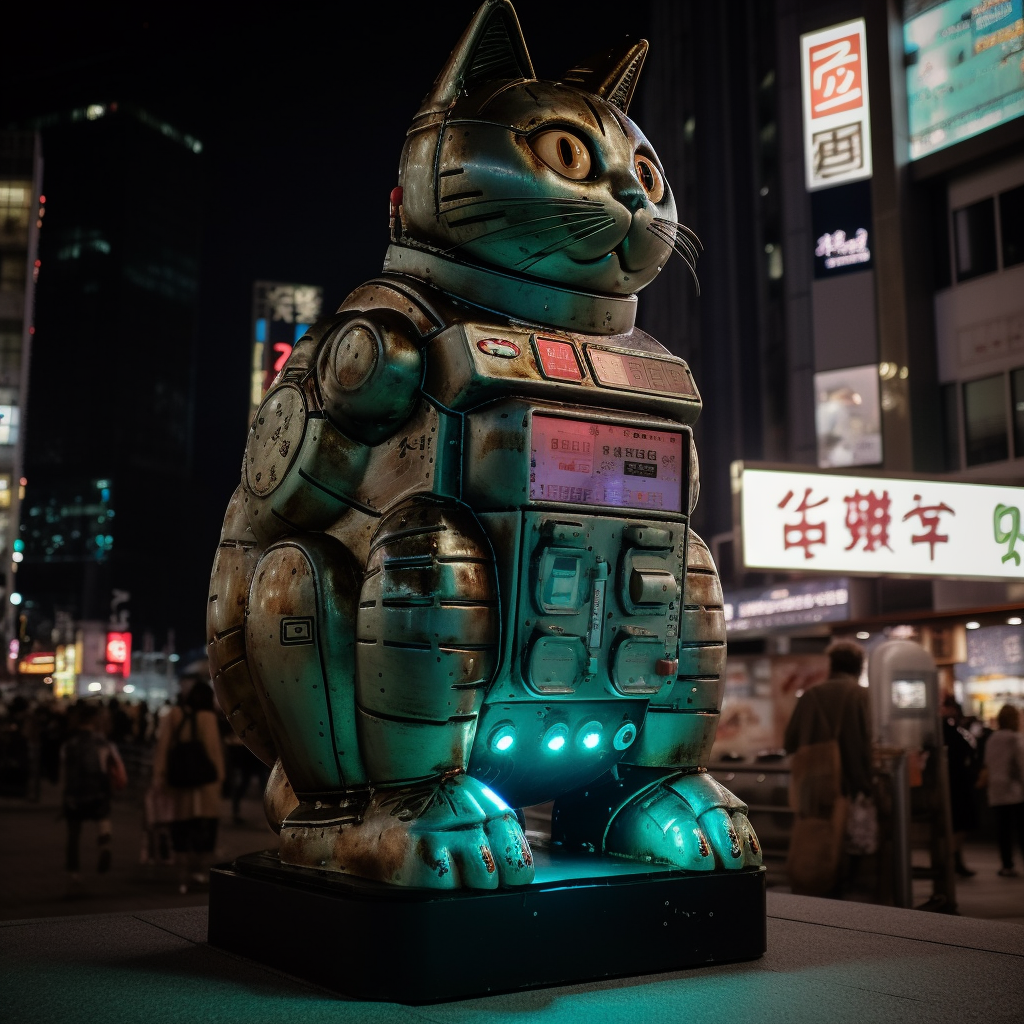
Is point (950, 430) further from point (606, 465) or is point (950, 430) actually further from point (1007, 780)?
point (606, 465)

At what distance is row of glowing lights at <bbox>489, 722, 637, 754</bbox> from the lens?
3.23 m

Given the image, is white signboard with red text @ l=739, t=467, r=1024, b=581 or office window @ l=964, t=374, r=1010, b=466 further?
office window @ l=964, t=374, r=1010, b=466

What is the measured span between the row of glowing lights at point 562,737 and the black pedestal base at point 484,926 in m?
0.34

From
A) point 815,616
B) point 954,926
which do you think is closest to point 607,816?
point 954,926

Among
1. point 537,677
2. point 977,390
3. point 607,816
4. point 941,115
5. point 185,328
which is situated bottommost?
point 607,816

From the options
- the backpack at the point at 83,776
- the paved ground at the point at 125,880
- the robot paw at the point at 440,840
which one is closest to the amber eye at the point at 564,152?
the robot paw at the point at 440,840

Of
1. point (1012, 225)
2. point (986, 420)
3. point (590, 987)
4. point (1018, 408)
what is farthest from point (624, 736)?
point (1012, 225)

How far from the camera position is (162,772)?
28.0 ft

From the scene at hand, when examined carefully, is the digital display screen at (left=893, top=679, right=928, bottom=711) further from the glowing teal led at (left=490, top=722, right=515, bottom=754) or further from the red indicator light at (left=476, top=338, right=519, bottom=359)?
the red indicator light at (left=476, top=338, right=519, bottom=359)

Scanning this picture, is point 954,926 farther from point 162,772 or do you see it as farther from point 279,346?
point 279,346

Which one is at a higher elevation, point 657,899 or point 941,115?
point 941,115

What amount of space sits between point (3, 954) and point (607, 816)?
1834 millimetres

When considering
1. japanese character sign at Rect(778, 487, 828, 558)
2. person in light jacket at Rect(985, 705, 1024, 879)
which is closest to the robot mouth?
japanese character sign at Rect(778, 487, 828, 558)

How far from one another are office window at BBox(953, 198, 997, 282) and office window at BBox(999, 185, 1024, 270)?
0.16 metres
